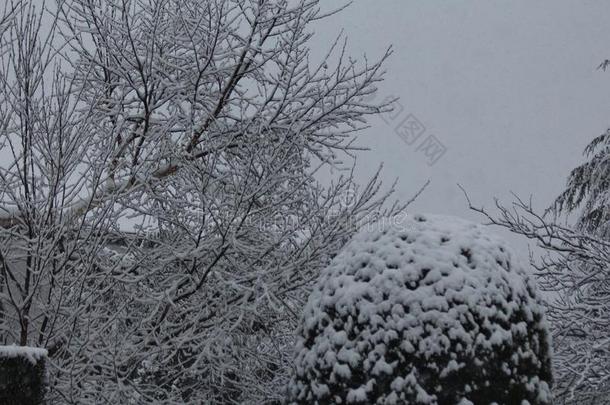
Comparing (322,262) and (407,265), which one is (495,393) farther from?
(322,262)

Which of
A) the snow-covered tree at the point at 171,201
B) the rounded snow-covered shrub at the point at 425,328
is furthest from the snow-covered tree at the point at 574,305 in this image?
the rounded snow-covered shrub at the point at 425,328

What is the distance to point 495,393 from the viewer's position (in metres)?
2.89

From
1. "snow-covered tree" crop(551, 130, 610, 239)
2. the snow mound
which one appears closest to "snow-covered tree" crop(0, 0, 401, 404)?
the snow mound

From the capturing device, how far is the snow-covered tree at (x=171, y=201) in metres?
4.85

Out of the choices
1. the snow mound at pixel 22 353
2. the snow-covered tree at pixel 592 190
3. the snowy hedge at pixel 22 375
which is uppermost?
the snow-covered tree at pixel 592 190

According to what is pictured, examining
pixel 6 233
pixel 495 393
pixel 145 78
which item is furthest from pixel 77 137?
pixel 495 393

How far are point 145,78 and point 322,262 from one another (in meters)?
2.45

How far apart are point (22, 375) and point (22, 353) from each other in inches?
3.9

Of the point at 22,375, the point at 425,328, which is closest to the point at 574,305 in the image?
the point at 425,328

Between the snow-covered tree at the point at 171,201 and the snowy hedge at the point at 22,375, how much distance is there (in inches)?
52.7

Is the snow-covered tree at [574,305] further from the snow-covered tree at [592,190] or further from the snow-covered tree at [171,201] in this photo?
the snow-covered tree at [592,190]

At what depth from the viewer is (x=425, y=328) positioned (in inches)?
116

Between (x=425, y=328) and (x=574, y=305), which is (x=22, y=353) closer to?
(x=425, y=328)

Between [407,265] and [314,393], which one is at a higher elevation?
[407,265]
